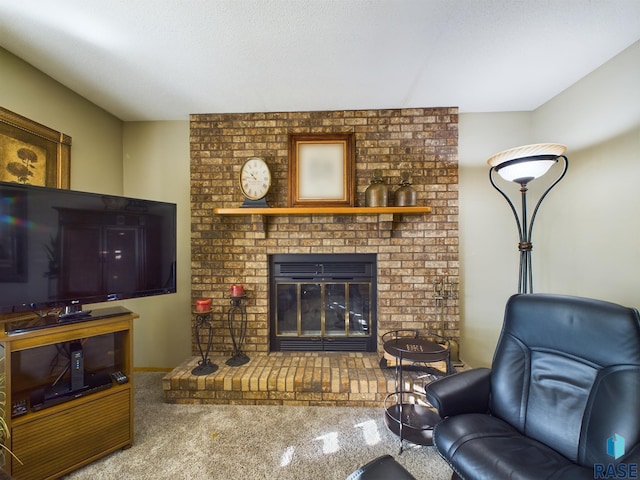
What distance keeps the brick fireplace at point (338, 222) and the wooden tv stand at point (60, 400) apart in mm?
825

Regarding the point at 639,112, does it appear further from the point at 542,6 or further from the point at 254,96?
the point at 254,96

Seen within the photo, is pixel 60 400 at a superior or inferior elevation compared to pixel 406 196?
inferior

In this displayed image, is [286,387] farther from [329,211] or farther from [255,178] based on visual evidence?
[255,178]

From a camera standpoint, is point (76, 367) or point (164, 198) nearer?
point (76, 367)

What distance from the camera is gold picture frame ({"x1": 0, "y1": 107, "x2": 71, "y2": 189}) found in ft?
5.08

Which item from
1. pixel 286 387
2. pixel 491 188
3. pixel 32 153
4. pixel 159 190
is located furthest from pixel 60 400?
pixel 491 188

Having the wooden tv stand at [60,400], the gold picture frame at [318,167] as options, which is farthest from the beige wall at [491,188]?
the gold picture frame at [318,167]

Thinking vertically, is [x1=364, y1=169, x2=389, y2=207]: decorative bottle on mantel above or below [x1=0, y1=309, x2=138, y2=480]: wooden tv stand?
above

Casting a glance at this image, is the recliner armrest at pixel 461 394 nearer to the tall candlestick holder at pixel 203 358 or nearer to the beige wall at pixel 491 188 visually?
the beige wall at pixel 491 188

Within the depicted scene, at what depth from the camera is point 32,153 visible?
5.57 ft

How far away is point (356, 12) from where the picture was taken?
128cm

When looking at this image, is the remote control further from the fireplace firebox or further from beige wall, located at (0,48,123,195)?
beige wall, located at (0,48,123,195)

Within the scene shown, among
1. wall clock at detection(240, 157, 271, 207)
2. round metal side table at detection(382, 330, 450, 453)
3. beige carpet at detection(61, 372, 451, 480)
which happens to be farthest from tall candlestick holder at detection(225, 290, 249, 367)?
round metal side table at detection(382, 330, 450, 453)

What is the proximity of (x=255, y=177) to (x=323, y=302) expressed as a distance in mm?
1302
